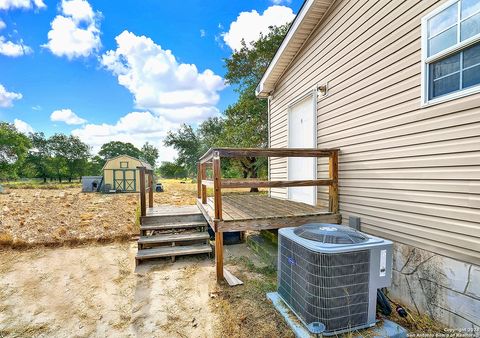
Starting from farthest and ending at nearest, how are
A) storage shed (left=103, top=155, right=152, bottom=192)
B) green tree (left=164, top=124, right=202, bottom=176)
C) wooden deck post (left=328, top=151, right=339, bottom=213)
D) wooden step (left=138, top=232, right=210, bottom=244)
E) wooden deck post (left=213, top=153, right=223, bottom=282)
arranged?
1. green tree (left=164, top=124, right=202, bottom=176)
2. storage shed (left=103, top=155, right=152, bottom=192)
3. wooden step (left=138, top=232, right=210, bottom=244)
4. wooden deck post (left=328, top=151, right=339, bottom=213)
5. wooden deck post (left=213, top=153, right=223, bottom=282)

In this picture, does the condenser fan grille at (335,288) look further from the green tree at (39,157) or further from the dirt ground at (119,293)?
the green tree at (39,157)

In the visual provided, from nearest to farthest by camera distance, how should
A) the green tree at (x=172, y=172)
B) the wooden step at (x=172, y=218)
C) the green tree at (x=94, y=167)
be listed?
1. the wooden step at (x=172, y=218)
2. the green tree at (x=172, y=172)
3. the green tree at (x=94, y=167)

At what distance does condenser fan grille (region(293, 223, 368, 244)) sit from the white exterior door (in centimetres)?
239

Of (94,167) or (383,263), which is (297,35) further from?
(94,167)

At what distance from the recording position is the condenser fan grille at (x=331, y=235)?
209cm

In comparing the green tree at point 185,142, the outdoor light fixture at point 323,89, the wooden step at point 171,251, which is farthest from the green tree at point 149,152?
the outdoor light fixture at point 323,89

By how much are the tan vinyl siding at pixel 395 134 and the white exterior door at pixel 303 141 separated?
29 cm

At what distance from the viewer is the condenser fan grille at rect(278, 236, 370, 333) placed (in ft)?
6.60

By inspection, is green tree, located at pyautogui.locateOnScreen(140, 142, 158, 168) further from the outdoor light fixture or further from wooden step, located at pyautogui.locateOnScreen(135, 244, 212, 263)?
the outdoor light fixture

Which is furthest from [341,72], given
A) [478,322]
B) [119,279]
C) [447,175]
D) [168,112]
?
[168,112]

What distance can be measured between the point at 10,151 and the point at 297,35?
124 ft

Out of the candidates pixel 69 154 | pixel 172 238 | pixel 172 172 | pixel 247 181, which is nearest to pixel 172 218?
pixel 172 238

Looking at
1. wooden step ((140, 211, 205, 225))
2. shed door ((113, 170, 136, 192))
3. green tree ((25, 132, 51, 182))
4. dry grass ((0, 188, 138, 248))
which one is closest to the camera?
wooden step ((140, 211, 205, 225))

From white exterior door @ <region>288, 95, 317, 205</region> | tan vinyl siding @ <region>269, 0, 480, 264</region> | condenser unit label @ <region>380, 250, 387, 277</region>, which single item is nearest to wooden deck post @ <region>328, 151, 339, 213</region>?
tan vinyl siding @ <region>269, 0, 480, 264</region>
